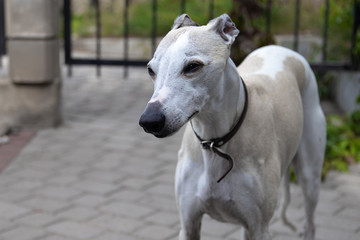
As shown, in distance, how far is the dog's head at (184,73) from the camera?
2.57 metres

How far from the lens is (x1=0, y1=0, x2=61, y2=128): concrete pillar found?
6.90 meters

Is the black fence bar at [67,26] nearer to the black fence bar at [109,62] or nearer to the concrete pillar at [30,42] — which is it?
the black fence bar at [109,62]

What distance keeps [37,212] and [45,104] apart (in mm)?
2329

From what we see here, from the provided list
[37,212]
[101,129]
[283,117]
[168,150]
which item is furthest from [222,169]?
[101,129]

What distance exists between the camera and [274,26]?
39.5 feet

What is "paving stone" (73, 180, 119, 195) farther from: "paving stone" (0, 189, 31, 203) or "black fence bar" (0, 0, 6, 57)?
"black fence bar" (0, 0, 6, 57)

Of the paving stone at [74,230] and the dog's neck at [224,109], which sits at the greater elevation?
the dog's neck at [224,109]

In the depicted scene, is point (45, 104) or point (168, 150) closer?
point (168, 150)

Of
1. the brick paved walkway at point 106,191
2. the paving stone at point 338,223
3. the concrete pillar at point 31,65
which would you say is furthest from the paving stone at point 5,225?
the concrete pillar at point 31,65

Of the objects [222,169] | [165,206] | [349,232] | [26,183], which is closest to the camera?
[222,169]

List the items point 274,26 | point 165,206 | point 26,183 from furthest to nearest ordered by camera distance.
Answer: point 274,26, point 26,183, point 165,206

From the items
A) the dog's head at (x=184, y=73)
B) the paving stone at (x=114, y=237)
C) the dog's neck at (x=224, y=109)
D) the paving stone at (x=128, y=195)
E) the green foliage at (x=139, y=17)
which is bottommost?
the paving stone at (x=128, y=195)

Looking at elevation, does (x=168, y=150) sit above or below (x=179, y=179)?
below

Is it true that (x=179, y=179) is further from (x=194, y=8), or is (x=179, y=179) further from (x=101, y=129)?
(x=194, y=8)
